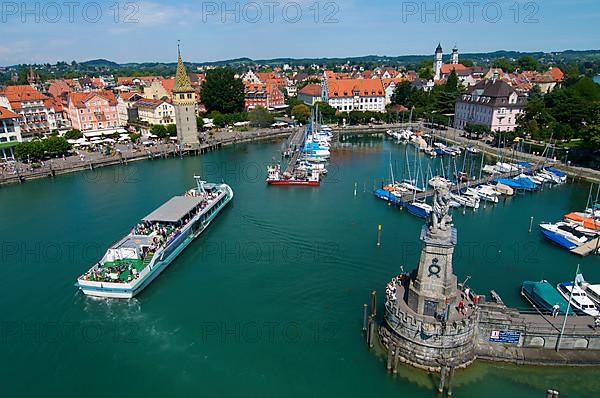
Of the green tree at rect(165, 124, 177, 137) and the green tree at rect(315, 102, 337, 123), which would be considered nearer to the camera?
the green tree at rect(165, 124, 177, 137)

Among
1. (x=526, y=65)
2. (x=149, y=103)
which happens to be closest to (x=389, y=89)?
(x=149, y=103)

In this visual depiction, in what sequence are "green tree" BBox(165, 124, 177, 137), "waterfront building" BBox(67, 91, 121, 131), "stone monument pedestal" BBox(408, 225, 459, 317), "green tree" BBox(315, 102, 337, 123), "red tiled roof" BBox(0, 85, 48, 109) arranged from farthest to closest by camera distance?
"green tree" BBox(315, 102, 337, 123), "waterfront building" BBox(67, 91, 121, 131), "green tree" BBox(165, 124, 177, 137), "red tiled roof" BBox(0, 85, 48, 109), "stone monument pedestal" BBox(408, 225, 459, 317)

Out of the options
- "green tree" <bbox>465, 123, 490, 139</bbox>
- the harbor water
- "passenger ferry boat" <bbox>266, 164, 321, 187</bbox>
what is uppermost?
"green tree" <bbox>465, 123, 490, 139</bbox>

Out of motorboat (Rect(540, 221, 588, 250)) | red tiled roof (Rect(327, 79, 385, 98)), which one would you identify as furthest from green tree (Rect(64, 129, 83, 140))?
motorboat (Rect(540, 221, 588, 250))

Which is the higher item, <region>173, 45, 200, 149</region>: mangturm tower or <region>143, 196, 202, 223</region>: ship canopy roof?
<region>173, 45, 200, 149</region>: mangturm tower

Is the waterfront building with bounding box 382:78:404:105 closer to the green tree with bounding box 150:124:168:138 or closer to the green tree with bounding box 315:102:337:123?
the green tree with bounding box 315:102:337:123

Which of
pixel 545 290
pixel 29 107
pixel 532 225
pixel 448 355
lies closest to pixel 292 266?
pixel 448 355

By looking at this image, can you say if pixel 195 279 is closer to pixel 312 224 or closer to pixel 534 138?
pixel 312 224

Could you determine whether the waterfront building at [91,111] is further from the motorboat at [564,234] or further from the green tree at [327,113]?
the motorboat at [564,234]

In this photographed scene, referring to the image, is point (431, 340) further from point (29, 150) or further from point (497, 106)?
point (497, 106)
